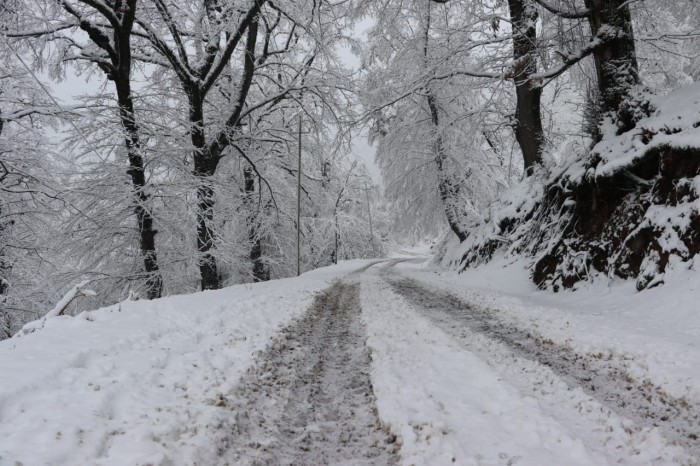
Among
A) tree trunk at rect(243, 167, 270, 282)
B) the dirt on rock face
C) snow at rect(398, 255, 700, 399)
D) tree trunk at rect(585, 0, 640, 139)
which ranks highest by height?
tree trunk at rect(585, 0, 640, 139)

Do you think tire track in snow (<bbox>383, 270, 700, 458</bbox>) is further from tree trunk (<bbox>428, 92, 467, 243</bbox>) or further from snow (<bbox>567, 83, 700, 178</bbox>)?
tree trunk (<bbox>428, 92, 467, 243</bbox>)

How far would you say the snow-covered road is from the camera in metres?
2.50

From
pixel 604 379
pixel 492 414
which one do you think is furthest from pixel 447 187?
pixel 492 414

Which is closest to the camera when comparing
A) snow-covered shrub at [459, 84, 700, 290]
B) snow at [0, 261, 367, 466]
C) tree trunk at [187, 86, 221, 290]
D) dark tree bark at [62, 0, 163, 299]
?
snow at [0, 261, 367, 466]

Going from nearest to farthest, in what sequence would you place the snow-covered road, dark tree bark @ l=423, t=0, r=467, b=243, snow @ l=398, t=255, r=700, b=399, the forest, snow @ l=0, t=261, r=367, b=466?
snow @ l=0, t=261, r=367, b=466, the snow-covered road, snow @ l=398, t=255, r=700, b=399, the forest, dark tree bark @ l=423, t=0, r=467, b=243

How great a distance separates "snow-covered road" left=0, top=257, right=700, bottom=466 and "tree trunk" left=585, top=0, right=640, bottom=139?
601 cm

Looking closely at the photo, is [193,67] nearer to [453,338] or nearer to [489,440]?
[453,338]

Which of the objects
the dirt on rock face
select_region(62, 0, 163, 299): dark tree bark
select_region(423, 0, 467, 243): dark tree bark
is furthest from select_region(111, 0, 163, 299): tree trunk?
select_region(423, 0, 467, 243): dark tree bark

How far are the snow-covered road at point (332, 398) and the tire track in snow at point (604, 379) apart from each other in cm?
2

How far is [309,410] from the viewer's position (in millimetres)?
3367

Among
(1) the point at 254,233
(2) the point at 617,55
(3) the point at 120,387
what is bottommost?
(3) the point at 120,387

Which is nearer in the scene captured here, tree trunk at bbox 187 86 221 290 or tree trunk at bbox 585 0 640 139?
tree trunk at bbox 585 0 640 139

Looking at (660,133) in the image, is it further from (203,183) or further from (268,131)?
(268,131)

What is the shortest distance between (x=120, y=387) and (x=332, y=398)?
1.69 meters
